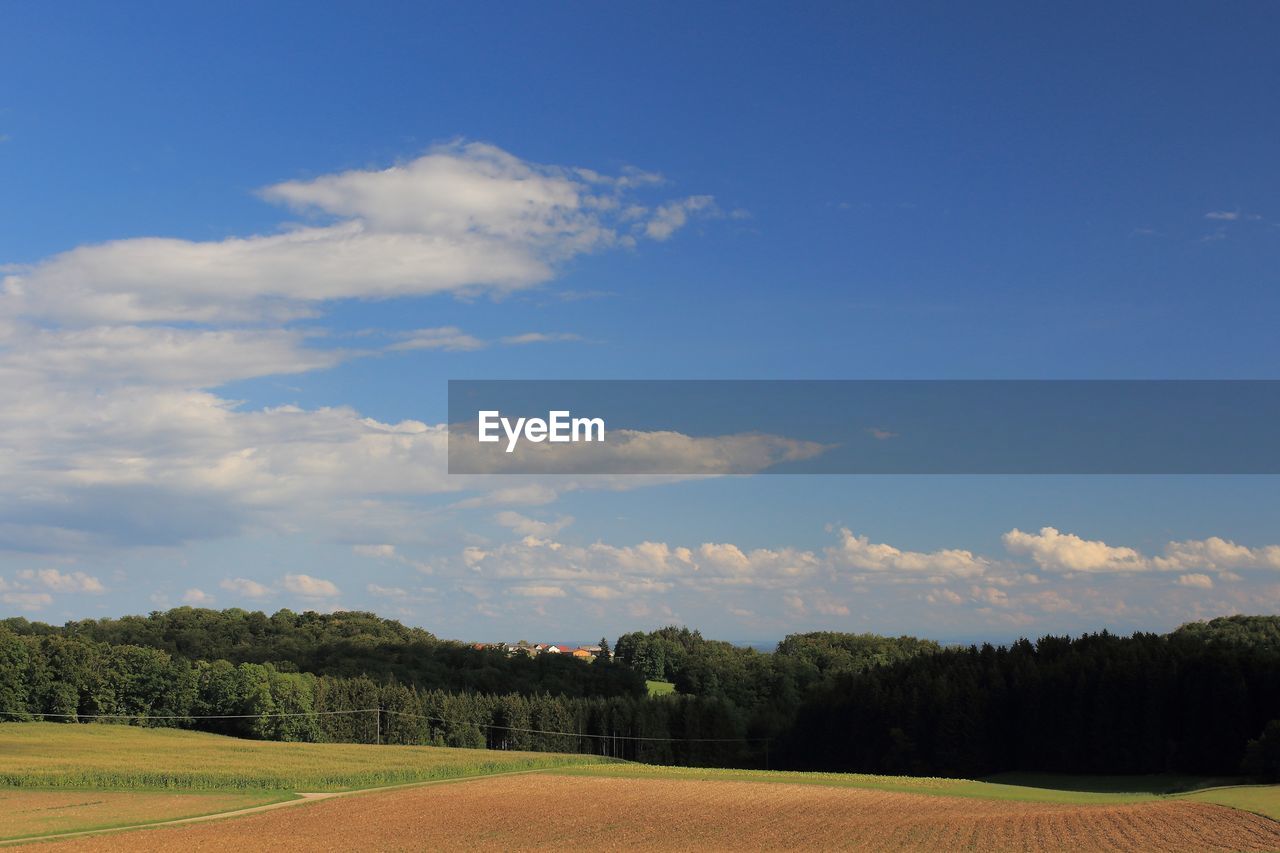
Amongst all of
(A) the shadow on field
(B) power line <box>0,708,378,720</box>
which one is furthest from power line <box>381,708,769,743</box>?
(A) the shadow on field

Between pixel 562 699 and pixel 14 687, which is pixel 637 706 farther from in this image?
pixel 14 687

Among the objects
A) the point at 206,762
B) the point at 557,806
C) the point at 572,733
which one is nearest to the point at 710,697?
the point at 572,733

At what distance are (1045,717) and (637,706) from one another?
162ft

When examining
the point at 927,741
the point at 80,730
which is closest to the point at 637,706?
the point at 927,741

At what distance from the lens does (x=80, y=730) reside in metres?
93.6

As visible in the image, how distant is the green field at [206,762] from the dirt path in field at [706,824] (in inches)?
402

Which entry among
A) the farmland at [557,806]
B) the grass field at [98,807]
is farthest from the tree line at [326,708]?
the grass field at [98,807]

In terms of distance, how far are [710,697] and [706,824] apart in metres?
91.1

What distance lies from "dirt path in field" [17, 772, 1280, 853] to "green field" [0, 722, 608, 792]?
10.2 metres

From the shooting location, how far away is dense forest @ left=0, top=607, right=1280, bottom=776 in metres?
85.1

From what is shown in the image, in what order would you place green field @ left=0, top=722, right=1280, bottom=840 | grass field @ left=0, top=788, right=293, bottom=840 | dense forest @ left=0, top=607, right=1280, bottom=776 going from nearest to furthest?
grass field @ left=0, top=788, right=293, bottom=840 → green field @ left=0, top=722, right=1280, bottom=840 → dense forest @ left=0, top=607, right=1280, bottom=776

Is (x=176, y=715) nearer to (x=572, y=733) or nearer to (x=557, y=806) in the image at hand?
(x=572, y=733)

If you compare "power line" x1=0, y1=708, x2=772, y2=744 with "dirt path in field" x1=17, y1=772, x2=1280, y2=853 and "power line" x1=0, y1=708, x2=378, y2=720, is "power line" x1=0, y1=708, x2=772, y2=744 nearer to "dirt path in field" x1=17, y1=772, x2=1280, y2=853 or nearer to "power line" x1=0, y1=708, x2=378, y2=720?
"power line" x1=0, y1=708, x2=378, y2=720

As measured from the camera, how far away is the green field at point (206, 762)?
61969 mm
